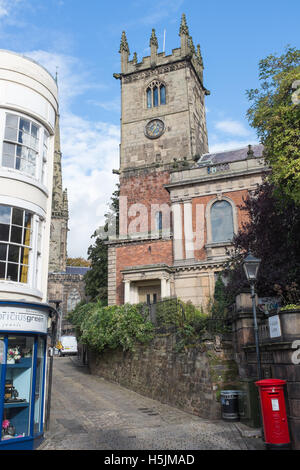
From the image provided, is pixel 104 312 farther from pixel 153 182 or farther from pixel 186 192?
pixel 153 182

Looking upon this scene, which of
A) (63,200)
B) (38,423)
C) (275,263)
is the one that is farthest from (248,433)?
(63,200)

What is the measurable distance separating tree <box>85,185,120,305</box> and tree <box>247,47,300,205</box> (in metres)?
19.9

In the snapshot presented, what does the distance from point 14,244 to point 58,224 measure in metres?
63.9

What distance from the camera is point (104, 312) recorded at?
22844mm

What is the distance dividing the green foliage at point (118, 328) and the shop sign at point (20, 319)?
9.79 m

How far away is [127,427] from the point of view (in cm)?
1201

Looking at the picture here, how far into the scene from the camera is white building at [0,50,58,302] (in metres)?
10.4

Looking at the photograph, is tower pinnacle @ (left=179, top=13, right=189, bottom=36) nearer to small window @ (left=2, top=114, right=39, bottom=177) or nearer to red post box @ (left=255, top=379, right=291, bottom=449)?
small window @ (left=2, top=114, right=39, bottom=177)

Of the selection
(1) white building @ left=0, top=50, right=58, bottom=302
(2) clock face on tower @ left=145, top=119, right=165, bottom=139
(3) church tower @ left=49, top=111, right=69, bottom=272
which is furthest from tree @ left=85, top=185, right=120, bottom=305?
(3) church tower @ left=49, top=111, right=69, bottom=272

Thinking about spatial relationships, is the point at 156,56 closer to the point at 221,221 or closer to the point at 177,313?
the point at 221,221

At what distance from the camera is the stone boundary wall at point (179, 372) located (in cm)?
1339

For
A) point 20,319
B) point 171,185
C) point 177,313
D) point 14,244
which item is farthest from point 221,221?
→ point 20,319

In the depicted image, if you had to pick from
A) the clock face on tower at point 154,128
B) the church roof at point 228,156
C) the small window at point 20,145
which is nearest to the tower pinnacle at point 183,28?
the clock face on tower at point 154,128

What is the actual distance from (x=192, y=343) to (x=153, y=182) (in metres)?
20.3
